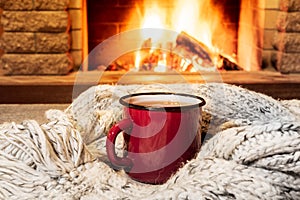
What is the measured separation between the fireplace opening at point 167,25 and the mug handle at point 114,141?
6.02ft

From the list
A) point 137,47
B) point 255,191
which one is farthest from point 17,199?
point 137,47

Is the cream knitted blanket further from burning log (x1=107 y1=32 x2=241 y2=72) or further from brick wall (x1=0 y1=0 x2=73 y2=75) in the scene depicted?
burning log (x1=107 y1=32 x2=241 y2=72)

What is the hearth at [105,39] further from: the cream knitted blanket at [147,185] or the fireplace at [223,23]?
the cream knitted blanket at [147,185]

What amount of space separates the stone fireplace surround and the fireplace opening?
0.59 ft

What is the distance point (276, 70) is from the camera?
2324 mm

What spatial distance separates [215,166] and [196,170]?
0.02 meters

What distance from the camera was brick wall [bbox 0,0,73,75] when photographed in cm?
215

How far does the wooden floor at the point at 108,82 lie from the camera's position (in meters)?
2.06

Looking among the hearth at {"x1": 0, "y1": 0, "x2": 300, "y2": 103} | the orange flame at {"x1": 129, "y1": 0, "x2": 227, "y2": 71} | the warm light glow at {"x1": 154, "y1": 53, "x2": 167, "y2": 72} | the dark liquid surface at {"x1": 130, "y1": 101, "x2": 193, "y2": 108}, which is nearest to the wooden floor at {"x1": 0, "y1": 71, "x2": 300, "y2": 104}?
the hearth at {"x1": 0, "y1": 0, "x2": 300, "y2": 103}

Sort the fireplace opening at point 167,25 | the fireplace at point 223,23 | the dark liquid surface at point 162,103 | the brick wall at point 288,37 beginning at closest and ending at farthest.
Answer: the dark liquid surface at point 162,103, the brick wall at point 288,37, the fireplace at point 223,23, the fireplace opening at point 167,25

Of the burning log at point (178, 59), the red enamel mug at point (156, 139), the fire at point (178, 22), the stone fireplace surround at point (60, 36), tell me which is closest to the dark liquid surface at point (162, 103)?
the red enamel mug at point (156, 139)

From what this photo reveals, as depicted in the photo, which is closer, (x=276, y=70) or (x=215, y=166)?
(x=215, y=166)

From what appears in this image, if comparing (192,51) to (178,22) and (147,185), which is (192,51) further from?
(147,185)

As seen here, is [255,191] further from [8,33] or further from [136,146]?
[8,33]
